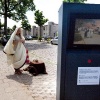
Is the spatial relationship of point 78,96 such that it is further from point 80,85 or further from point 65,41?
point 65,41

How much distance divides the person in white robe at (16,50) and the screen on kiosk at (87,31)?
405 cm

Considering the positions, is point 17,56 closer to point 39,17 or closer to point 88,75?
point 88,75

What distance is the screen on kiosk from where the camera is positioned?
10.8 feet

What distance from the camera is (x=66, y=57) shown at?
3451 mm

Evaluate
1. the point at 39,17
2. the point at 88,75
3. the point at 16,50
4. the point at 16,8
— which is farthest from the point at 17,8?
the point at 88,75

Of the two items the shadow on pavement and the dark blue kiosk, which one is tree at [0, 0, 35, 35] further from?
the dark blue kiosk

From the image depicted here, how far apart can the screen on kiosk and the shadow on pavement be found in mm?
3259

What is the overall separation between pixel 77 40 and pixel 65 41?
6.9 inches

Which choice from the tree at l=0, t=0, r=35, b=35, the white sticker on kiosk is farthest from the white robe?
the tree at l=0, t=0, r=35, b=35

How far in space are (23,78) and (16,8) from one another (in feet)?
101

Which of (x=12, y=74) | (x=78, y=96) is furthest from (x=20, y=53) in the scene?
(x=78, y=96)

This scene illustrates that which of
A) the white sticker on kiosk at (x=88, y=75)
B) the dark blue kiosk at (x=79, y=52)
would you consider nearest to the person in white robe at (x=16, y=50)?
the dark blue kiosk at (x=79, y=52)

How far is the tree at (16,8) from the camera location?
3531cm

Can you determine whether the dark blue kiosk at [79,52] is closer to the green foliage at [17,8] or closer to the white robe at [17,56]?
the white robe at [17,56]
